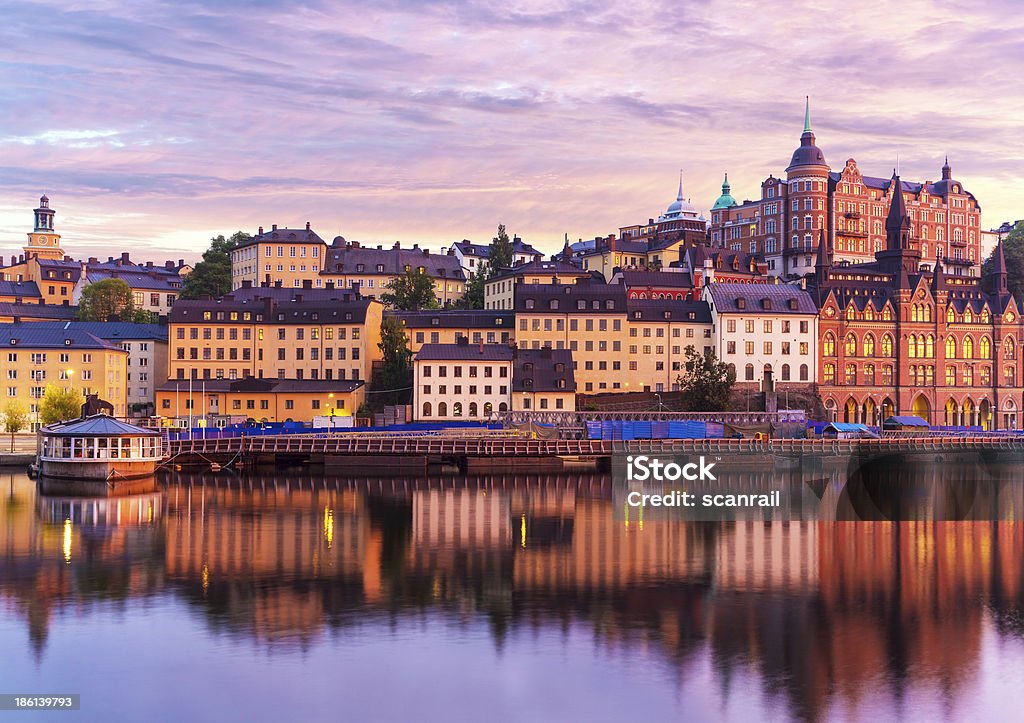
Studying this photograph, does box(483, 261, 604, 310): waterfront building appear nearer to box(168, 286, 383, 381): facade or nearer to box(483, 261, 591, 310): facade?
box(483, 261, 591, 310): facade

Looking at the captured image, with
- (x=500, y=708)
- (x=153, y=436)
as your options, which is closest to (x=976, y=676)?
(x=500, y=708)

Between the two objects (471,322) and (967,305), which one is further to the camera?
(967,305)

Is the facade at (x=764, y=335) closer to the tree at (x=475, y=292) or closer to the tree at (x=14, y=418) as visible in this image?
the tree at (x=475, y=292)

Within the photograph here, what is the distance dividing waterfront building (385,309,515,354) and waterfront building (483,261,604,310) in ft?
55.8

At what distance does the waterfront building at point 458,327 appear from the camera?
129500 millimetres

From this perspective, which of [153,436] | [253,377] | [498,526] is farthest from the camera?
[253,377]

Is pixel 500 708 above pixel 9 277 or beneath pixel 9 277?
beneath

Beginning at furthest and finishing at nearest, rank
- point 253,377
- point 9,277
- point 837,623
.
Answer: point 9,277, point 253,377, point 837,623

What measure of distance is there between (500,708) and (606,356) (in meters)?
94.2

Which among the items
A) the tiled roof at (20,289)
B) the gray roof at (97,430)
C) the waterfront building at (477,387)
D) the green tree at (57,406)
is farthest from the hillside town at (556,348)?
the gray roof at (97,430)

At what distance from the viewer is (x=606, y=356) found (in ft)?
416

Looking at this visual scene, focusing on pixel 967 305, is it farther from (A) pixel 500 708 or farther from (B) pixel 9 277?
(B) pixel 9 277

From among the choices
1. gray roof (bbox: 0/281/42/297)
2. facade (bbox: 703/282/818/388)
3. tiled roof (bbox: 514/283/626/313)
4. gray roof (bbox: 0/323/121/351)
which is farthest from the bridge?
gray roof (bbox: 0/281/42/297)

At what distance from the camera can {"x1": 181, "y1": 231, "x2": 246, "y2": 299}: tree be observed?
16500 cm
